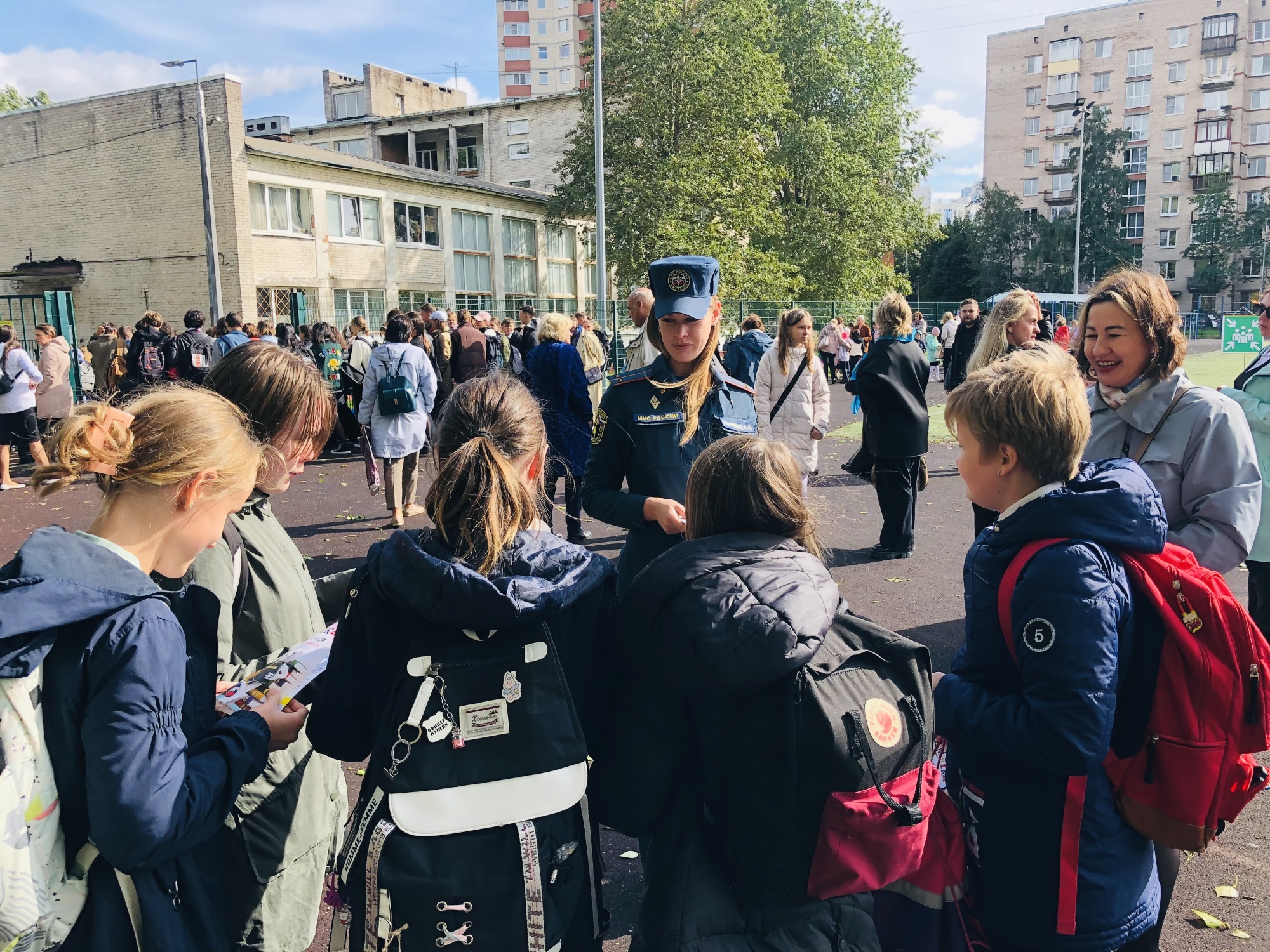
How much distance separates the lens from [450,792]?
1.68 meters

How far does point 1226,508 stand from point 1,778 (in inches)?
131

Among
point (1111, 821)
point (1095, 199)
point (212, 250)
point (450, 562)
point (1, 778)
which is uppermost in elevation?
point (1095, 199)

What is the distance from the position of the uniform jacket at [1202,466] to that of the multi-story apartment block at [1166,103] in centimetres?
8150

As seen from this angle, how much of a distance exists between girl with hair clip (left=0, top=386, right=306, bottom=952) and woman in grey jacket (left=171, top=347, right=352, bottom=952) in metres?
0.26

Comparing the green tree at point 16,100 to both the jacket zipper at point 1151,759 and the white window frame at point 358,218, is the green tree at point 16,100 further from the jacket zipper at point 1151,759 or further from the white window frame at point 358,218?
the jacket zipper at point 1151,759

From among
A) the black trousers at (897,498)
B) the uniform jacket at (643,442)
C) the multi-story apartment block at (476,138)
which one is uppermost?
the multi-story apartment block at (476,138)

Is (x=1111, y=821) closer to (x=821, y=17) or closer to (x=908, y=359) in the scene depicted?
(x=908, y=359)

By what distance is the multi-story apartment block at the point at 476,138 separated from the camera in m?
47.3

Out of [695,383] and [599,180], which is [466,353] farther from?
[695,383]

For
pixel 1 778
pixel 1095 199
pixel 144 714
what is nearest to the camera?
pixel 1 778

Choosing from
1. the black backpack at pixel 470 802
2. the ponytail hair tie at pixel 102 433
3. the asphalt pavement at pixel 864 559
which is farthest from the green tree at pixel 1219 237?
the ponytail hair tie at pixel 102 433

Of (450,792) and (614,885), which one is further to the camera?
(614,885)

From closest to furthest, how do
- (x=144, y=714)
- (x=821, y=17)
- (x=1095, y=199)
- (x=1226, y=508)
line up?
1. (x=144, y=714)
2. (x=1226, y=508)
3. (x=821, y=17)
4. (x=1095, y=199)

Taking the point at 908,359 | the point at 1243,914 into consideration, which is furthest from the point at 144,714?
the point at 908,359
